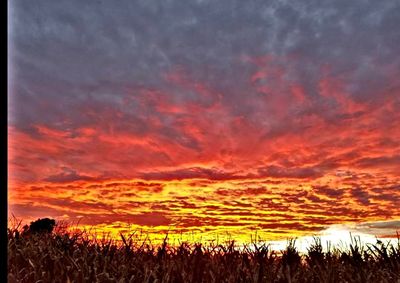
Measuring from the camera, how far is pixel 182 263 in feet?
30.5

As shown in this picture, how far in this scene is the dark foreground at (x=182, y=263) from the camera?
7.90 metres

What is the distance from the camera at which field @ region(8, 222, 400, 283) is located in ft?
26.0

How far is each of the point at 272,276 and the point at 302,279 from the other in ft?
2.95

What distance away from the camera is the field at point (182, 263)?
26.0 ft

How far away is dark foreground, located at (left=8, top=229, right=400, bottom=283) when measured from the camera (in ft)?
25.9

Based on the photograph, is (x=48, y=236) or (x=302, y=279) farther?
(x=48, y=236)

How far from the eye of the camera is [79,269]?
26.2 feet

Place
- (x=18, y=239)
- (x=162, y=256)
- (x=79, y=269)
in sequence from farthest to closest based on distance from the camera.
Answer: (x=18, y=239)
(x=162, y=256)
(x=79, y=269)

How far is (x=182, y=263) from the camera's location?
30.5 feet
